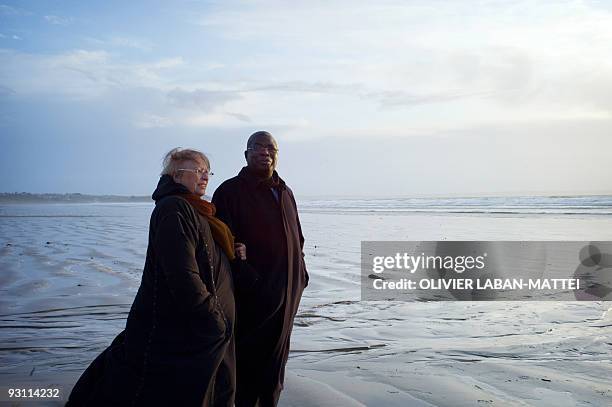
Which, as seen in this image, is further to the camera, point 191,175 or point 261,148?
point 261,148

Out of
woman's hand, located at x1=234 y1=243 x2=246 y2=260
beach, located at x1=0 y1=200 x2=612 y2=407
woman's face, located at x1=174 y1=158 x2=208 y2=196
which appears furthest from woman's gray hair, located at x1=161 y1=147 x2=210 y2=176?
beach, located at x1=0 y1=200 x2=612 y2=407

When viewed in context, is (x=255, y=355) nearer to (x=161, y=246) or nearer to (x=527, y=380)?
(x=161, y=246)

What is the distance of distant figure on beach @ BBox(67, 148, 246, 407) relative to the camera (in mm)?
2738

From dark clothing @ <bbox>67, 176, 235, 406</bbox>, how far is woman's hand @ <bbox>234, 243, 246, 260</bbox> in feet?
1.71

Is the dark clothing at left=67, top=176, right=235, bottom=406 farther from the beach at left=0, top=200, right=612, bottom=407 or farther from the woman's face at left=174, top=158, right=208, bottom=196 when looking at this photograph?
the beach at left=0, top=200, right=612, bottom=407

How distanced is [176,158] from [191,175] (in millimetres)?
117

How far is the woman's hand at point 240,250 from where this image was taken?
343 cm

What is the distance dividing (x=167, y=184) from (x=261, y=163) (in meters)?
0.88

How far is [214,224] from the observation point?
121 inches

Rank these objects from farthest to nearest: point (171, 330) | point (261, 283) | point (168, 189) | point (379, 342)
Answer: point (379, 342) < point (261, 283) < point (168, 189) < point (171, 330)

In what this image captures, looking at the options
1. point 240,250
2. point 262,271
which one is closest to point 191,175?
point 240,250

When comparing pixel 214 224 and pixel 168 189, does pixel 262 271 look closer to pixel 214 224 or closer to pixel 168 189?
pixel 214 224

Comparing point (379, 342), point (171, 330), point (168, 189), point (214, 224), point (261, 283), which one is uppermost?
point (168, 189)

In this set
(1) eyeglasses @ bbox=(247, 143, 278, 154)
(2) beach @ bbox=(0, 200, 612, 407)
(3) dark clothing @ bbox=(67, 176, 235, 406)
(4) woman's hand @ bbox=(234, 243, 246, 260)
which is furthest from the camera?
(2) beach @ bbox=(0, 200, 612, 407)
